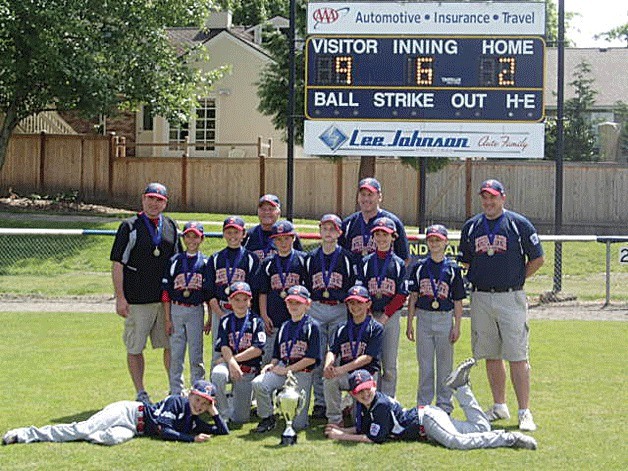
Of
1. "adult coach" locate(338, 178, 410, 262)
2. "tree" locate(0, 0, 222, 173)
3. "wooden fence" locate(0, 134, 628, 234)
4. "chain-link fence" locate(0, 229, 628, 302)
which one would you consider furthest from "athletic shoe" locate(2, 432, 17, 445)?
"wooden fence" locate(0, 134, 628, 234)

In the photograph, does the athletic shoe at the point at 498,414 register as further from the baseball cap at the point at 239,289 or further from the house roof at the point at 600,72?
the house roof at the point at 600,72

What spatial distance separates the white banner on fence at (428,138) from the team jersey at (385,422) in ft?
31.1

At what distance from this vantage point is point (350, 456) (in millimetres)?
6902

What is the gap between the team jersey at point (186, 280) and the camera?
8508 mm

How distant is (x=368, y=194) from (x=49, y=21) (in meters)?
17.6

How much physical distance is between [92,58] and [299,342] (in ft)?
60.0

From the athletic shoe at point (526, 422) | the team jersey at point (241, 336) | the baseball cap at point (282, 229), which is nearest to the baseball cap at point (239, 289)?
the team jersey at point (241, 336)

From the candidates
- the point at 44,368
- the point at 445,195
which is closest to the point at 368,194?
the point at 44,368

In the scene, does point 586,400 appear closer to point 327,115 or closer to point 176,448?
point 176,448

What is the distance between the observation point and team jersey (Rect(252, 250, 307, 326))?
27.5 feet

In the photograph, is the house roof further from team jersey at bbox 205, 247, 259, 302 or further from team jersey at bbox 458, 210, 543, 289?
team jersey at bbox 205, 247, 259, 302

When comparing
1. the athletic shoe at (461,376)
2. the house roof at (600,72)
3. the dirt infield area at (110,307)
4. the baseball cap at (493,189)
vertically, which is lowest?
the dirt infield area at (110,307)

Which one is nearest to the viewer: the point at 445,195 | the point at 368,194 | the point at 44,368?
the point at 368,194

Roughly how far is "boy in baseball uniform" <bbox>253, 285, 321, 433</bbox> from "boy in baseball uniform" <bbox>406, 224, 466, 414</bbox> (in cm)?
97
